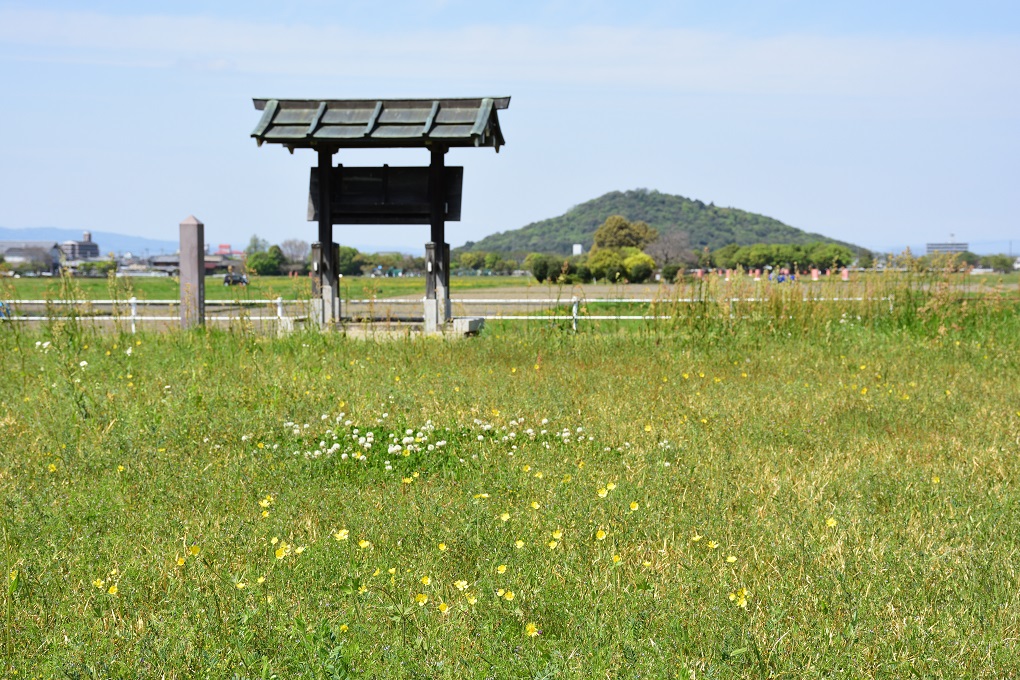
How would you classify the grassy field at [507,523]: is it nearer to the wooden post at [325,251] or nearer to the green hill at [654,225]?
the wooden post at [325,251]

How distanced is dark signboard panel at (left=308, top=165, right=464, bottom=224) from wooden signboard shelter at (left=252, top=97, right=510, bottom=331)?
16 mm

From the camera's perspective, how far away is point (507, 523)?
5020mm

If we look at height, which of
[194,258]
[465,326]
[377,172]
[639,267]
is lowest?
[465,326]

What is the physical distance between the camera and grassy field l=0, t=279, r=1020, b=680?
3650mm

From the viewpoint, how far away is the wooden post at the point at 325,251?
47.0ft

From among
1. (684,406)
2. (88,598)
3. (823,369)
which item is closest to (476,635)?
(88,598)

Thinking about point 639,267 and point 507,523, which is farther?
point 639,267

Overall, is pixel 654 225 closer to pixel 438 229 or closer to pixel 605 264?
pixel 605 264

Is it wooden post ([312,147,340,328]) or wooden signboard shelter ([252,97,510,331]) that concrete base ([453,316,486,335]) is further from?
wooden post ([312,147,340,328])

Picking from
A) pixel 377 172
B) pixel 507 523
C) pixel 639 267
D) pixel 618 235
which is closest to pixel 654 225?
pixel 618 235

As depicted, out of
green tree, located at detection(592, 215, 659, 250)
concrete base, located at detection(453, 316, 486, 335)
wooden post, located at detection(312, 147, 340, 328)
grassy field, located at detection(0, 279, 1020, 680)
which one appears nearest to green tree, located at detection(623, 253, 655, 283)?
green tree, located at detection(592, 215, 659, 250)

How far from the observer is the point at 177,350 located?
11.2m

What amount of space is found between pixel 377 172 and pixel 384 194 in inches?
14.5

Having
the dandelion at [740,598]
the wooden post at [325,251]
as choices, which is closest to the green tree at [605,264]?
the wooden post at [325,251]
